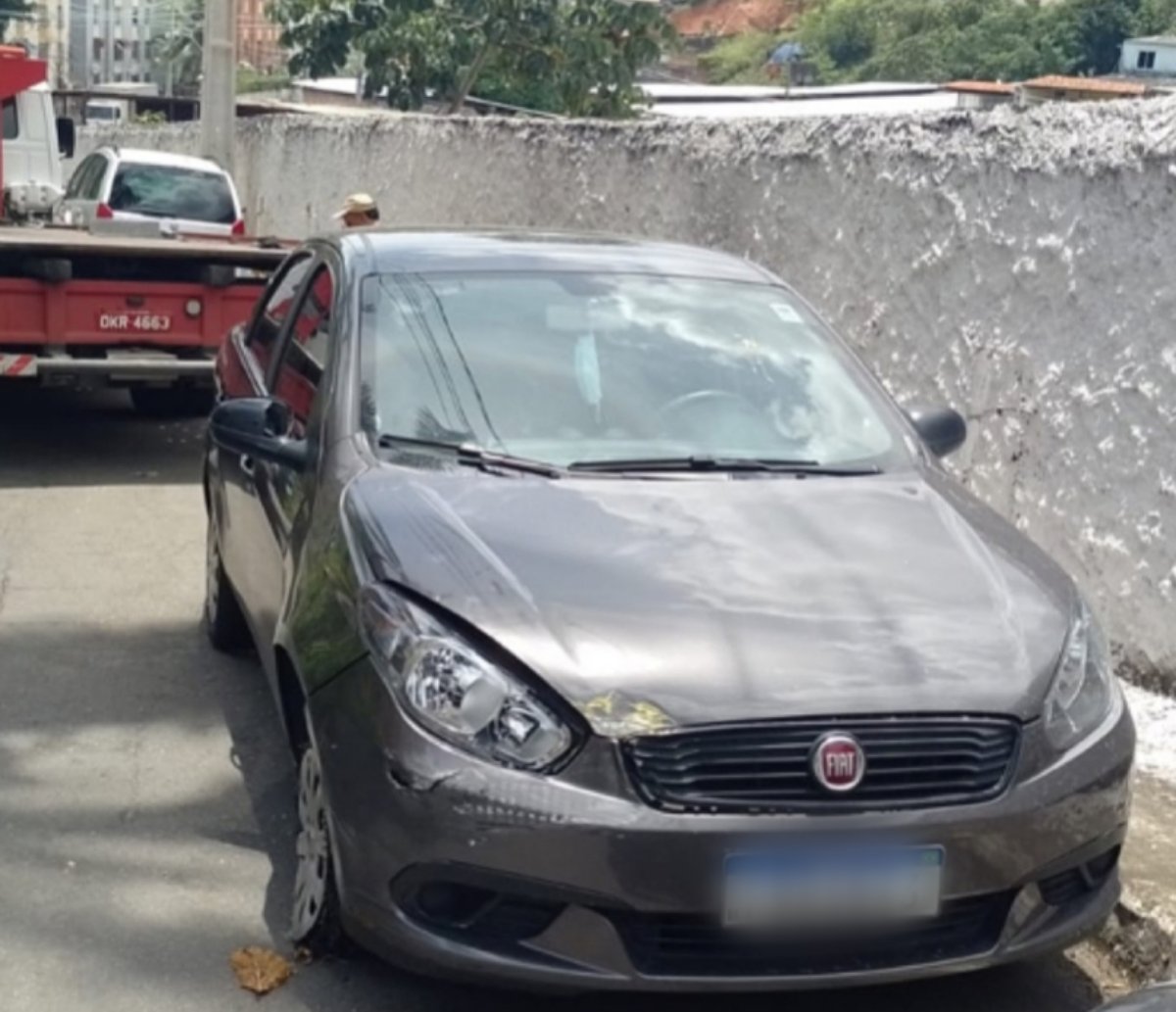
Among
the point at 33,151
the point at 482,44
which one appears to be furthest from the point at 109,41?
the point at 33,151

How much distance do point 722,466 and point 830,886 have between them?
4.50 ft

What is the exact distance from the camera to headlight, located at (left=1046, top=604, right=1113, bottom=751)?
3807mm

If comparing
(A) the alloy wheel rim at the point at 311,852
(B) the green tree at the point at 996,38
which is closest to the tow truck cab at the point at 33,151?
(A) the alloy wheel rim at the point at 311,852

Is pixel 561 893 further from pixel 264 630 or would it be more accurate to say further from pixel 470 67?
pixel 470 67

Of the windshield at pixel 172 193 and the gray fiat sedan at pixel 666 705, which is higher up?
the gray fiat sedan at pixel 666 705

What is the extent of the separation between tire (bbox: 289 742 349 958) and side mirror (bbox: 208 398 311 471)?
88 cm

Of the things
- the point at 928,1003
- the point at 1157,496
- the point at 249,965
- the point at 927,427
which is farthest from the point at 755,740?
the point at 1157,496

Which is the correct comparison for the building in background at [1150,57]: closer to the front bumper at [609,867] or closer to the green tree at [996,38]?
the green tree at [996,38]

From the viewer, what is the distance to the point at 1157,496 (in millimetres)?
6207

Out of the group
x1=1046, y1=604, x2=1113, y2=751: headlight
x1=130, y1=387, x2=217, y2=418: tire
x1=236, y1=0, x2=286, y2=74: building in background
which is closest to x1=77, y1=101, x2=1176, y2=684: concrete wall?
x1=1046, y1=604, x2=1113, y2=751: headlight

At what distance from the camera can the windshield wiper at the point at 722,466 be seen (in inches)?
180

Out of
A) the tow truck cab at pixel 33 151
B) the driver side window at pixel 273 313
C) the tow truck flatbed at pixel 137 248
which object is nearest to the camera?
the driver side window at pixel 273 313

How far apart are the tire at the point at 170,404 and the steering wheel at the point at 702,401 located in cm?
736

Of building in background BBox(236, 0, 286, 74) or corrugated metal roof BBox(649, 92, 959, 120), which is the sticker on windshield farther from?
building in background BBox(236, 0, 286, 74)
